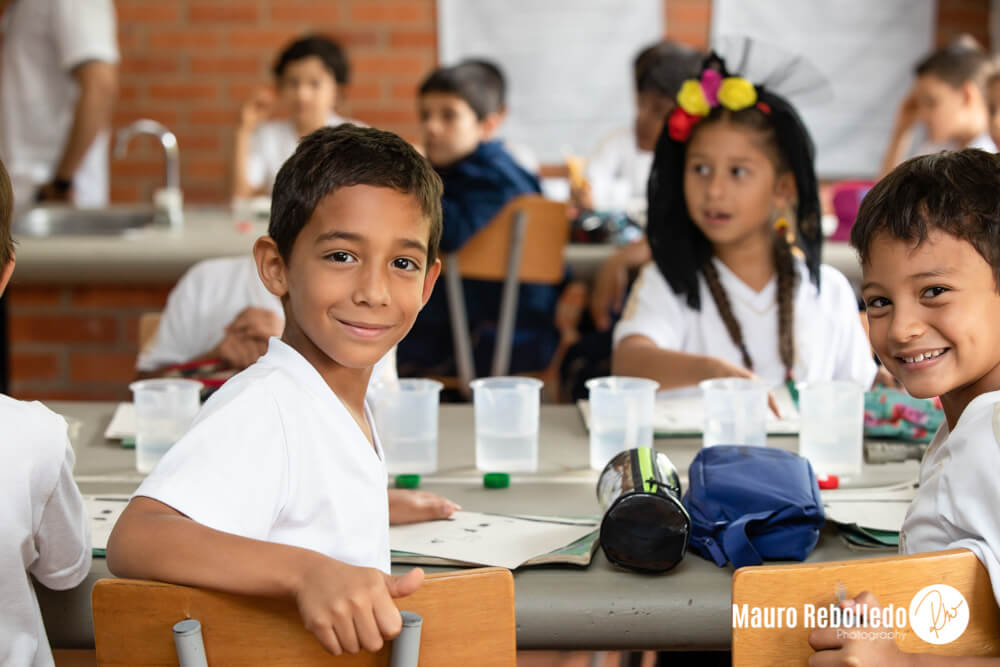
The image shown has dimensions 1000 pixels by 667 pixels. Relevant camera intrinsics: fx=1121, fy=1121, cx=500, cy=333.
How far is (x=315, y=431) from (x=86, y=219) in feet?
10.6

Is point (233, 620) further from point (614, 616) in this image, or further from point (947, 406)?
point (947, 406)

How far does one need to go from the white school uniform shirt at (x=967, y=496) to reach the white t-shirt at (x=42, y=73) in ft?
12.1

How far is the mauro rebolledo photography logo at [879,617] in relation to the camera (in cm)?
83

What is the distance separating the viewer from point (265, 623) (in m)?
0.80

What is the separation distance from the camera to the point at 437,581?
802 millimetres

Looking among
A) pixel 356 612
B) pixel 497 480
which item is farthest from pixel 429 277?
pixel 356 612

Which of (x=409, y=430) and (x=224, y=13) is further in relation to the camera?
(x=224, y=13)

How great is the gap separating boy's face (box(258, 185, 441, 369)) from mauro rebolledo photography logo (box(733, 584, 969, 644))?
0.43 metres

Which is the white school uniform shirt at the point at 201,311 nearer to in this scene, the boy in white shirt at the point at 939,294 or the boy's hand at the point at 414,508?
the boy's hand at the point at 414,508

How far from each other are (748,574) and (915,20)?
17.6ft

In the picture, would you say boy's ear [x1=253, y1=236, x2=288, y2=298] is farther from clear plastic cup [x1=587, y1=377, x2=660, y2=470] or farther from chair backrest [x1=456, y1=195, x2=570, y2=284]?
chair backrest [x1=456, y1=195, x2=570, y2=284]

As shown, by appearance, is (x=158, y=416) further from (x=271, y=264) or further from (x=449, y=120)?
(x=449, y=120)

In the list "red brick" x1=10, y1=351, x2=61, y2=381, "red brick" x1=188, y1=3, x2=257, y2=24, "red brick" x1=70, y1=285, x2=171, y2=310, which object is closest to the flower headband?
"red brick" x1=70, y1=285, x2=171, y2=310

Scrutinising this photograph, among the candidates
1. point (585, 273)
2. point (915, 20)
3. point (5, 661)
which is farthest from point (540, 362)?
point (915, 20)
